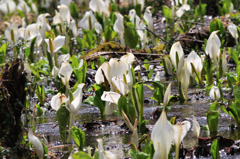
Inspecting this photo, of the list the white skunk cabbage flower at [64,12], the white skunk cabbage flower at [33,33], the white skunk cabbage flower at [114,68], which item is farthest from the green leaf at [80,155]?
the white skunk cabbage flower at [64,12]

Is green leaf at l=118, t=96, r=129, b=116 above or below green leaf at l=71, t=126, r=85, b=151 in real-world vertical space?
above

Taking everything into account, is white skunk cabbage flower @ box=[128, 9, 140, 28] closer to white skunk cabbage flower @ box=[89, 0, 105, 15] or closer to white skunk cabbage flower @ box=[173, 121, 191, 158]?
white skunk cabbage flower @ box=[89, 0, 105, 15]

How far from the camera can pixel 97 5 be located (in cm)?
580

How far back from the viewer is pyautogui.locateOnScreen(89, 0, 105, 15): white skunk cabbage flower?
18.9 ft

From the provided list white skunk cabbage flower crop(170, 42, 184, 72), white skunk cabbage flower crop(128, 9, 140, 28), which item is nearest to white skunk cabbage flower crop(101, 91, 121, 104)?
white skunk cabbage flower crop(170, 42, 184, 72)

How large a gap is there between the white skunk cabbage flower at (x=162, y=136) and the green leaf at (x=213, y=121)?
25.9 inches

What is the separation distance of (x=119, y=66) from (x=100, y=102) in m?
0.40

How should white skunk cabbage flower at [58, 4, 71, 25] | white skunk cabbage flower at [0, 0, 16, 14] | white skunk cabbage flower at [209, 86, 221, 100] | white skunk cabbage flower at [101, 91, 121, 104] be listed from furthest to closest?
white skunk cabbage flower at [0, 0, 16, 14]
white skunk cabbage flower at [58, 4, 71, 25]
white skunk cabbage flower at [209, 86, 221, 100]
white skunk cabbage flower at [101, 91, 121, 104]

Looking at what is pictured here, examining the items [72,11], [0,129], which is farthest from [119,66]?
[72,11]

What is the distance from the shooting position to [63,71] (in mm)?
3072

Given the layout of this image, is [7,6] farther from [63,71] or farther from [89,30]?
[63,71]

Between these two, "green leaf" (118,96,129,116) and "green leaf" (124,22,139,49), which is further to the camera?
"green leaf" (124,22,139,49)

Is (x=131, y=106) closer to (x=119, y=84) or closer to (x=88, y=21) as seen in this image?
(x=119, y=84)

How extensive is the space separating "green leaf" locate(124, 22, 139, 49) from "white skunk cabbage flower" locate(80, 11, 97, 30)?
0.73 m
